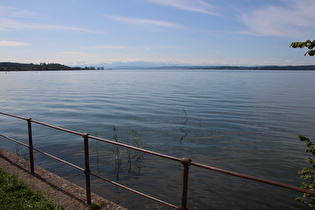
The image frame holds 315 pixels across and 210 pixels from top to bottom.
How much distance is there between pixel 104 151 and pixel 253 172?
6534 mm

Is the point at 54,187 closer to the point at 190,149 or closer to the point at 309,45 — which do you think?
the point at 309,45

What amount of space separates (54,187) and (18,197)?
713 millimetres

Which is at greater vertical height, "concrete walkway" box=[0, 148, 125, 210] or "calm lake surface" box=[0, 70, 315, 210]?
"concrete walkway" box=[0, 148, 125, 210]

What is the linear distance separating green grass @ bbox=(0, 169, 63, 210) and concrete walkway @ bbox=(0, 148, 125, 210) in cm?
17

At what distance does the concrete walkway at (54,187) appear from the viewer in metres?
4.66

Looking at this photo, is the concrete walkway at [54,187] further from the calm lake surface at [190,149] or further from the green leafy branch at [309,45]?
the green leafy branch at [309,45]

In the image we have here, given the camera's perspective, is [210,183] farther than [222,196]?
Yes

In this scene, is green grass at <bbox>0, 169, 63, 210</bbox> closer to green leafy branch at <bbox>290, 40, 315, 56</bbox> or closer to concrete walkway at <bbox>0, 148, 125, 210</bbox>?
concrete walkway at <bbox>0, 148, 125, 210</bbox>

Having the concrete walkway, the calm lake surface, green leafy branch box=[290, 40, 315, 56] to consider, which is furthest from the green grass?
green leafy branch box=[290, 40, 315, 56]

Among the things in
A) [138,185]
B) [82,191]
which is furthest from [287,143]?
[82,191]

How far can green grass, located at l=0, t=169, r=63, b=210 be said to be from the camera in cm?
442

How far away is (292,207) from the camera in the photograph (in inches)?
280

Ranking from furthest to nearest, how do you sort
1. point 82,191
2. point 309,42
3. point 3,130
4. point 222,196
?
point 3,130
point 222,196
point 82,191
point 309,42

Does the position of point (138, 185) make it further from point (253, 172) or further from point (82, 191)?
point (253, 172)
